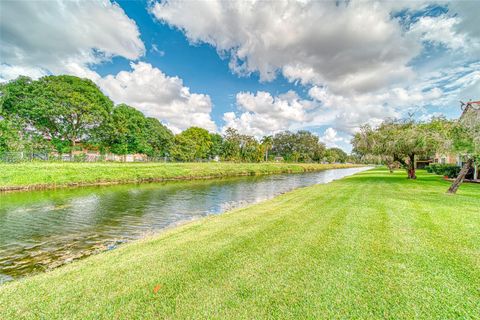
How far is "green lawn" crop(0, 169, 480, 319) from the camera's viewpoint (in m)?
2.88

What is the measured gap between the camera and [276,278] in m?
3.58

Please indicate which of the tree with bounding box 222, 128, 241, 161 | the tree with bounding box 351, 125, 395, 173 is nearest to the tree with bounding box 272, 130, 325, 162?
the tree with bounding box 222, 128, 241, 161

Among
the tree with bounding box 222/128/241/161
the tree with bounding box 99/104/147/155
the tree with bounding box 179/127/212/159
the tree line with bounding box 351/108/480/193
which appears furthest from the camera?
the tree with bounding box 179/127/212/159

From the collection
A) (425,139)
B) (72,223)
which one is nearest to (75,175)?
(72,223)

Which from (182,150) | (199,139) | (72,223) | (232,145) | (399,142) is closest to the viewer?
(72,223)

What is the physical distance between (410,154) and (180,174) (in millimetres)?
25380

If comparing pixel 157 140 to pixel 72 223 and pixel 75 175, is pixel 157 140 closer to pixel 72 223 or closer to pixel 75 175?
pixel 75 175

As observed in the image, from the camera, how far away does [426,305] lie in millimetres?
2869

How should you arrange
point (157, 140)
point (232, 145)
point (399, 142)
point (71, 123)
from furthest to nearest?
point (232, 145)
point (157, 140)
point (71, 123)
point (399, 142)

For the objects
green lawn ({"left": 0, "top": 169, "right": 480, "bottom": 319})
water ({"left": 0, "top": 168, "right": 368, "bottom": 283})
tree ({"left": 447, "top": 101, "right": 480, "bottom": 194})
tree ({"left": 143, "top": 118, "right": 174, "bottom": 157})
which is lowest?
water ({"left": 0, "top": 168, "right": 368, "bottom": 283})

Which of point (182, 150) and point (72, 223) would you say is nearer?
point (72, 223)

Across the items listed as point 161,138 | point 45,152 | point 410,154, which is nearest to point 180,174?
point 45,152

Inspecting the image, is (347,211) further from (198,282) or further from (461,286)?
(198,282)

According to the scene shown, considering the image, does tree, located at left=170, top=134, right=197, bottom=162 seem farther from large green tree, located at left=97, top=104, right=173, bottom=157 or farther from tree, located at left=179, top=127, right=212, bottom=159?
tree, located at left=179, top=127, right=212, bottom=159
